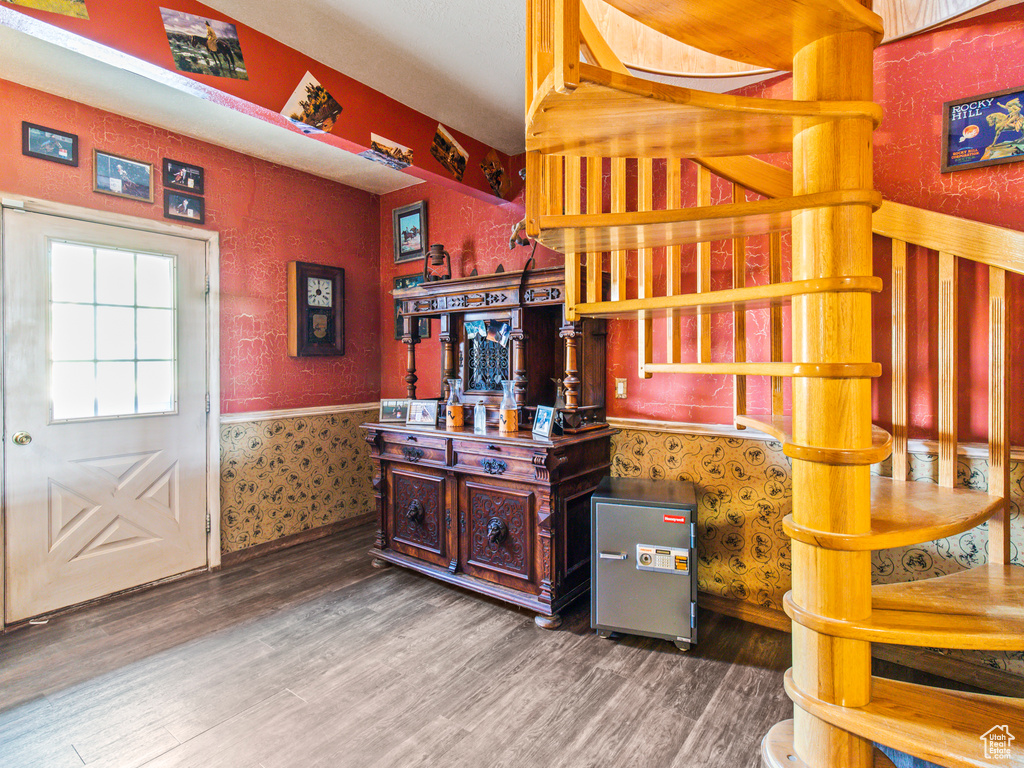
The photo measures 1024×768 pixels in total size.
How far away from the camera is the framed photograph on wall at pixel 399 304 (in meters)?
4.05

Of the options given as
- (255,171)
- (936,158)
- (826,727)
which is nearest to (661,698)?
(826,727)

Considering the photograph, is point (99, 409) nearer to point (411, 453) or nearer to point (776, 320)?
point (411, 453)

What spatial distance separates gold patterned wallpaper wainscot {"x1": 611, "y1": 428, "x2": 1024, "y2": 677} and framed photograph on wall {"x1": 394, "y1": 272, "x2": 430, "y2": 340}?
1931mm

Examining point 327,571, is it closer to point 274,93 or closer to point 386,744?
point 386,744

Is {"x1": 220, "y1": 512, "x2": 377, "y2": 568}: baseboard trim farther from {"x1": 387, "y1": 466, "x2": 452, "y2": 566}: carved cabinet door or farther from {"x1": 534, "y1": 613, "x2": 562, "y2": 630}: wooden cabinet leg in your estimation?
{"x1": 534, "y1": 613, "x2": 562, "y2": 630}: wooden cabinet leg

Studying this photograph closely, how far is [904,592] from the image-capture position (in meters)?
1.10

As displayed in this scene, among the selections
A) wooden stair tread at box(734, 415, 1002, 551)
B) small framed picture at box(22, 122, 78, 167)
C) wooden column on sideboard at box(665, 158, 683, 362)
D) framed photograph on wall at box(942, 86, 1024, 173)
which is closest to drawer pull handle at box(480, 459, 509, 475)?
wooden column on sideboard at box(665, 158, 683, 362)

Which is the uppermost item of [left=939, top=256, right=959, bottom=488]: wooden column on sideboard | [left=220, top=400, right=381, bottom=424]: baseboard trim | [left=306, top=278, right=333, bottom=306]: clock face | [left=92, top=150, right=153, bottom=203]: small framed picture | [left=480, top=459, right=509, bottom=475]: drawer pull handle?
[left=92, top=150, right=153, bottom=203]: small framed picture

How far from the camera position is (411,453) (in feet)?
10.3

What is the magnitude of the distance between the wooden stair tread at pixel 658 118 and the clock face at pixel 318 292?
3222 millimetres

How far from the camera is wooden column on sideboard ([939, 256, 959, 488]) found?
1.57 metres

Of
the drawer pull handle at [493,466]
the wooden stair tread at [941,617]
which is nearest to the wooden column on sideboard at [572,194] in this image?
the wooden stair tread at [941,617]

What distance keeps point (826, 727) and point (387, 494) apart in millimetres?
2763

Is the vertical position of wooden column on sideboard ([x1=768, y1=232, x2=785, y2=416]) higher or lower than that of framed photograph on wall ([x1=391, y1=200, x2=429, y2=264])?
lower
